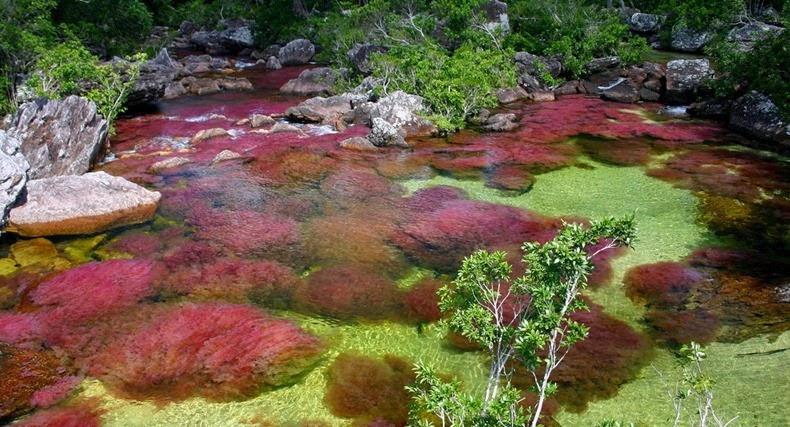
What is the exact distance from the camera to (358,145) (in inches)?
835

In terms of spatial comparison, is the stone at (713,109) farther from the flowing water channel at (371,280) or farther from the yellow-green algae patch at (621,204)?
the yellow-green algae patch at (621,204)

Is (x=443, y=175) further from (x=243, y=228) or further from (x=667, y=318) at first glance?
(x=667, y=318)

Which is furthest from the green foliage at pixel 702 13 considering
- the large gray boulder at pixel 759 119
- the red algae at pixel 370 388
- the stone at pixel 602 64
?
the red algae at pixel 370 388

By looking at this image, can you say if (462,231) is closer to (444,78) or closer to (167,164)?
(167,164)

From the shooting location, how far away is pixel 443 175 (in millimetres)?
18469

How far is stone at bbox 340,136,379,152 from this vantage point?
21109 millimetres

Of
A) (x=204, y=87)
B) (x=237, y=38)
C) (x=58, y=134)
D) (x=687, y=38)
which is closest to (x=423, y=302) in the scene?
(x=58, y=134)

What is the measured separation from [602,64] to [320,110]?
1776 centimetres

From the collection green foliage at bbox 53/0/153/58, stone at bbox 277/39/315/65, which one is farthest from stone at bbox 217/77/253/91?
stone at bbox 277/39/315/65

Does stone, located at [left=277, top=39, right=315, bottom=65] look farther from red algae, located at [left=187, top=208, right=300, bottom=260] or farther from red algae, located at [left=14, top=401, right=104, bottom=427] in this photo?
red algae, located at [left=14, top=401, right=104, bottom=427]

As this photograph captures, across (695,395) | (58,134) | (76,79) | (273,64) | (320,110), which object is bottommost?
(695,395)

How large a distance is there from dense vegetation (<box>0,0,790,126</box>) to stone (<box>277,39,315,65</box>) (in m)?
2.86

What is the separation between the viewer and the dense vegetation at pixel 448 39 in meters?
22.0

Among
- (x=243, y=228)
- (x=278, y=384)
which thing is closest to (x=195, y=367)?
(x=278, y=384)
